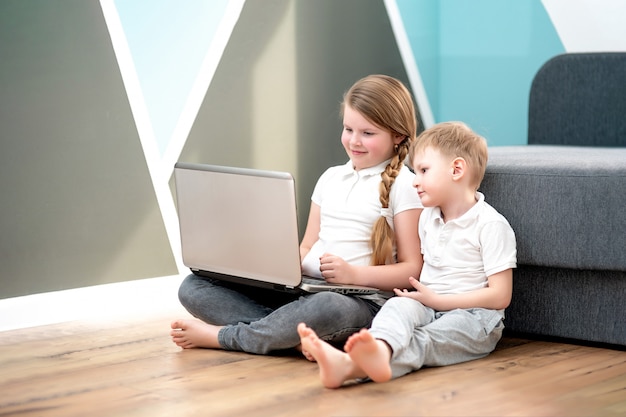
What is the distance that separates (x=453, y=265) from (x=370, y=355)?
0.39 metres

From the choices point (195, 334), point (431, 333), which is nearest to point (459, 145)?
point (431, 333)

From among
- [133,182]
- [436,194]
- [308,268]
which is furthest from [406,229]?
[133,182]

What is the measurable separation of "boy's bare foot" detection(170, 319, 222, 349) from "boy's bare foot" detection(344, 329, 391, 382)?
1.44ft

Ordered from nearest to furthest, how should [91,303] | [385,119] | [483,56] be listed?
[385,119], [91,303], [483,56]

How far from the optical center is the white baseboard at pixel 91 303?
7.44 feet

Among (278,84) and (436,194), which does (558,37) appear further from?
(436,194)

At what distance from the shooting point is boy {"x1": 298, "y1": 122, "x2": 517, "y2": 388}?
1.72 meters

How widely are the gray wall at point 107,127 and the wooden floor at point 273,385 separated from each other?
1.31 feet

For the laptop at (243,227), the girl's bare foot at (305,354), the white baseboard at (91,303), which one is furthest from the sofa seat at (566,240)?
the white baseboard at (91,303)

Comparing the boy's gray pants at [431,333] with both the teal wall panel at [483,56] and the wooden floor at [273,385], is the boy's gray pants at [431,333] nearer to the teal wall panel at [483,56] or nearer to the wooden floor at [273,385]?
the wooden floor at [273,385]

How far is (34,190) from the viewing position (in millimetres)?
2295

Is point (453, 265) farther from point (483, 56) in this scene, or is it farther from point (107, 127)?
point (483, 56)

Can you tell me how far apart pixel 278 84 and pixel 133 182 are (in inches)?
Result: 24.3

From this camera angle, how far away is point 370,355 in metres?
1.54
